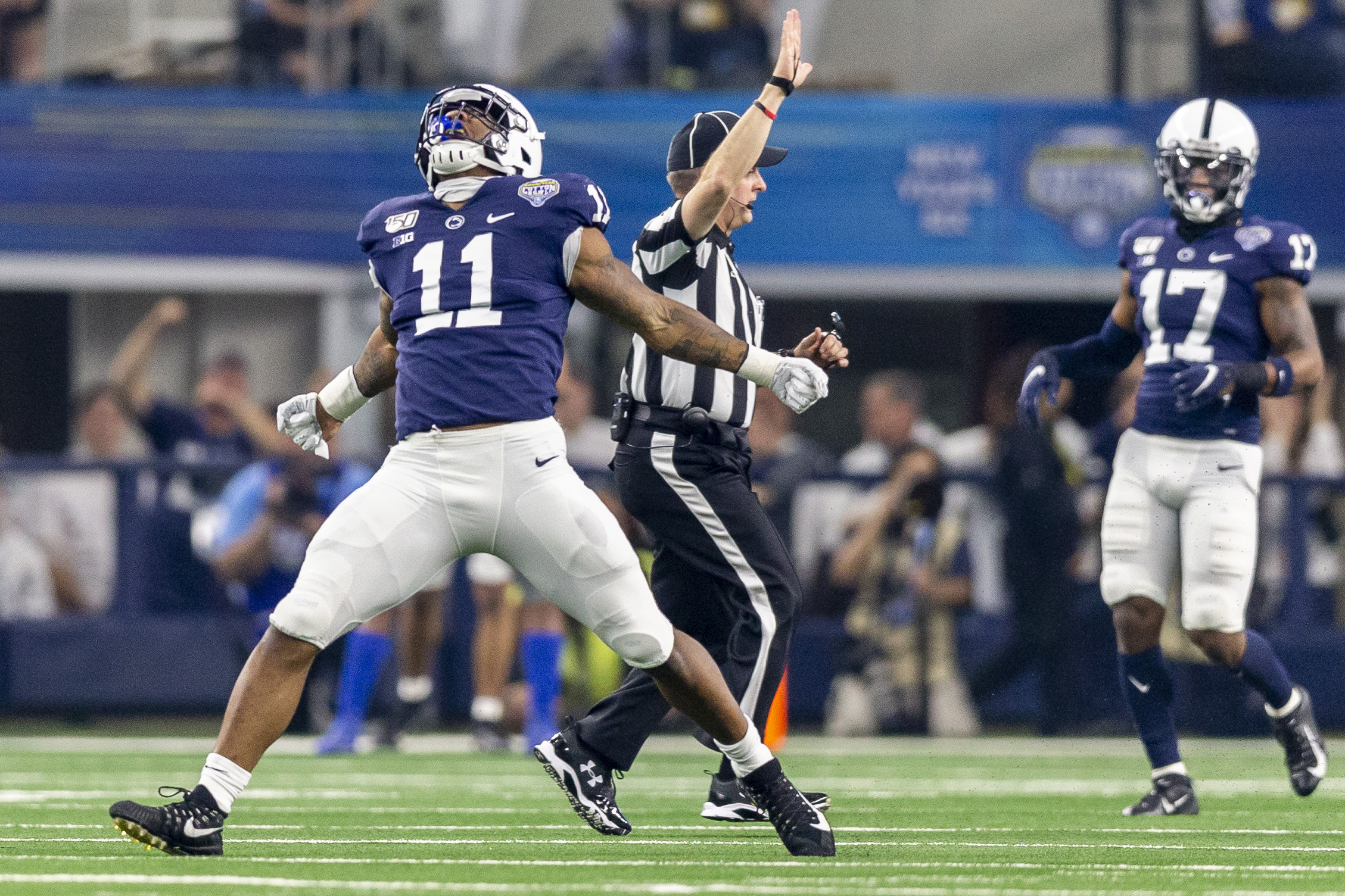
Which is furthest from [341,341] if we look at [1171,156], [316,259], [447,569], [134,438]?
[1171,156]

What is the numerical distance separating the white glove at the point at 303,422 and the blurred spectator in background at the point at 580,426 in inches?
189

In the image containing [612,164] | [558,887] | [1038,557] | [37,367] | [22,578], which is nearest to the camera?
[558,887]

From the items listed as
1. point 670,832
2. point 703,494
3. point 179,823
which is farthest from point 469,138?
point 670,832

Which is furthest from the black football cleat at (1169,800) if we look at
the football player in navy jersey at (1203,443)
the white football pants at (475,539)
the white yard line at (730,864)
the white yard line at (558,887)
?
the white football pants at (475,539)

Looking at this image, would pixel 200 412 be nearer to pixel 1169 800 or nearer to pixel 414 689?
pixel 414 689

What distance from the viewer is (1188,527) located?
7.15 m

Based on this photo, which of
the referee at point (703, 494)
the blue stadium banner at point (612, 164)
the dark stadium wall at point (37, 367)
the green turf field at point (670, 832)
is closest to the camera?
the green turf field at point (670, 832)

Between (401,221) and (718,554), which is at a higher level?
(401,221)

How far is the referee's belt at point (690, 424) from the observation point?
21.1ft

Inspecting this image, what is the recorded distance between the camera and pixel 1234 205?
7.32 meters

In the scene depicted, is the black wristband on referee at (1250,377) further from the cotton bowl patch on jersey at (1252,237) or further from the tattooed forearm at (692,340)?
the tattooed forearm at (692,340)

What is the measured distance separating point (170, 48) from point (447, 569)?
395 centimetres

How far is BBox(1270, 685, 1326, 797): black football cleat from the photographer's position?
23.4 feet

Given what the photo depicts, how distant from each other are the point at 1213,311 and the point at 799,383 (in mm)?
2373
